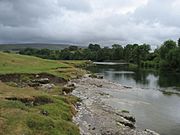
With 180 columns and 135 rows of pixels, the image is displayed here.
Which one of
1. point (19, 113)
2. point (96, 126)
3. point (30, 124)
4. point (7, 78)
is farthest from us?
point (7, 78)

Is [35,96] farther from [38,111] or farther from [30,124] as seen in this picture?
[30,124]

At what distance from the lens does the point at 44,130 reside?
23281 mm

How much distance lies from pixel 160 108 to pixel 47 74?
104ft

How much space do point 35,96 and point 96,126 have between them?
8340 mm

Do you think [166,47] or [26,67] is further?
[166,47]

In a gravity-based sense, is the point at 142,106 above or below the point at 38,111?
below

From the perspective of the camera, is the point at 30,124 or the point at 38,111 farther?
the point at 38,111

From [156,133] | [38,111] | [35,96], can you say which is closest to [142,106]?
[156,133]

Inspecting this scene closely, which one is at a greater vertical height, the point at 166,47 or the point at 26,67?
the point at 166,47

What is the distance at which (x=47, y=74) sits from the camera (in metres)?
72.3

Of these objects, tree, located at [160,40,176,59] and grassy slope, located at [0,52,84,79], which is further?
tree, located at [160,40,176,59]

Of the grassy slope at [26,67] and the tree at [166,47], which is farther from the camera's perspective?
the tree at [166,47]

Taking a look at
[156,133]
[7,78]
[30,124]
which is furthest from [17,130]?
[7,78]

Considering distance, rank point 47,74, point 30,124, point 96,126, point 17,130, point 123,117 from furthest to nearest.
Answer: point 47,74 → point 123,117 → point 96,126 → point 30,124 → point 17,130
